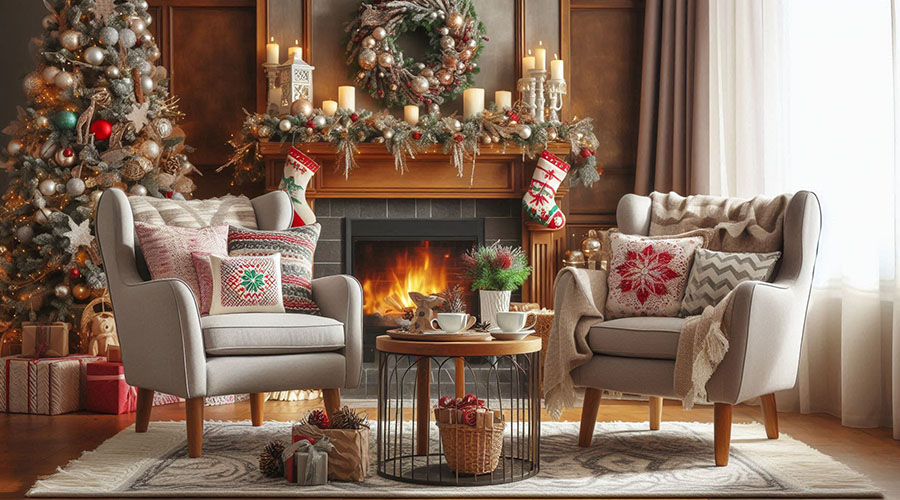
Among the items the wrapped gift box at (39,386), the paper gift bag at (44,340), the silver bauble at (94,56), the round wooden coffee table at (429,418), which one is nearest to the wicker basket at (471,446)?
the round wooden coffee table at (429,418)

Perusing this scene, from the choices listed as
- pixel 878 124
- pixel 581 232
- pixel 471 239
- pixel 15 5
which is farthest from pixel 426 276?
pixel 15 5

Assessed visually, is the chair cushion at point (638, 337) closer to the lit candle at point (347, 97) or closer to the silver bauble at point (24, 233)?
the lit candle at point (347, 97)

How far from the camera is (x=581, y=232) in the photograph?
209 inches

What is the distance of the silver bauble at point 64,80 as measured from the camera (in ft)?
15.4

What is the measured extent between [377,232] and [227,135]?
1057mm

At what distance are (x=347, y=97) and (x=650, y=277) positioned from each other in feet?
7.03

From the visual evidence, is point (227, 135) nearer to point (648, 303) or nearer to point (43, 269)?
point (43, 269)

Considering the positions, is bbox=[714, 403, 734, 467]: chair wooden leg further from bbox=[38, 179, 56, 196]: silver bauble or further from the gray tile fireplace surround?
bbox=[38, 179, 56, 196]: silver bauble

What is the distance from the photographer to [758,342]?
291 cm


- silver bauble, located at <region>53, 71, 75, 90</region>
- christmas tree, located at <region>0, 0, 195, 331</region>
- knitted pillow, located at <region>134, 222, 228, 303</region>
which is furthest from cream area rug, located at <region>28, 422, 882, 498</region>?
silver bauble, located at <region>53, 71, 75, 90</region>

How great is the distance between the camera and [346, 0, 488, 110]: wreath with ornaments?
4.95 meters

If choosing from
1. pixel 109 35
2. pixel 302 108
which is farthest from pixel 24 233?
pixel 302 108

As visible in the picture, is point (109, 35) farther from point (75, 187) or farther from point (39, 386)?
point (39, 386)

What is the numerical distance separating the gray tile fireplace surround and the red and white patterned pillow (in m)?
1.56
